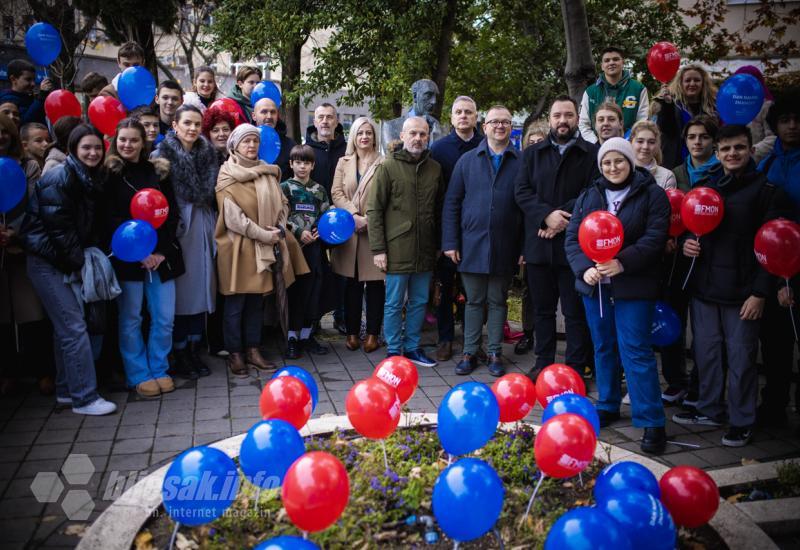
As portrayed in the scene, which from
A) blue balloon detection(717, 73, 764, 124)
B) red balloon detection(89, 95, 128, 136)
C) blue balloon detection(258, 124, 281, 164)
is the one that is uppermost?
blue balloon detection(717, 73, 764, 124)

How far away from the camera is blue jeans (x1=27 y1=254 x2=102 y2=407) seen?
477 cm

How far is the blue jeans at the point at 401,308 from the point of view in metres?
6.19

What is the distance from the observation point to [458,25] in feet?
41.2

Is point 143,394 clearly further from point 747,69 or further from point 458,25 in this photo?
point 458,25

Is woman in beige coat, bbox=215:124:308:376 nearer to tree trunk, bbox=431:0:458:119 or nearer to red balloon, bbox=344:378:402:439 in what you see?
red balloon, bbox=344:378:402:439

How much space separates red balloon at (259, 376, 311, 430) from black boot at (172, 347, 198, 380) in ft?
8.11

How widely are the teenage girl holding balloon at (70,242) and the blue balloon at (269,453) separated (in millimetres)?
2407

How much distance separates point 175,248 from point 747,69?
205 inches

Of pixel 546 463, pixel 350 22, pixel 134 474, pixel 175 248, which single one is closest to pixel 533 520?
pixel 546 463

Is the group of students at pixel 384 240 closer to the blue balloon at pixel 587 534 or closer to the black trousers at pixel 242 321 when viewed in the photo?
the black trousers at pixel 242 321

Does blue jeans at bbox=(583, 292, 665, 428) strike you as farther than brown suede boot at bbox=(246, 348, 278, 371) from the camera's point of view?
No

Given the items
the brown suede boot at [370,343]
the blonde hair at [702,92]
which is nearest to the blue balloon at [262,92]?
the brown suede boot at [370,343]

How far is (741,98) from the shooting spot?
5.36 metres

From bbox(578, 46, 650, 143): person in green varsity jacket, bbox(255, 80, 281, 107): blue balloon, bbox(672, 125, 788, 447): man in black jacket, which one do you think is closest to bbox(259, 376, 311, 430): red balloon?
bbox(672, 125, 788, 447): man in black jacket
